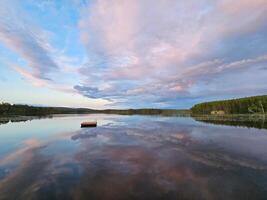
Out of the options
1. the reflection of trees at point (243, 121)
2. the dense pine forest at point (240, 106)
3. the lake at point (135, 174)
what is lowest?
the lake at point (135, 174)

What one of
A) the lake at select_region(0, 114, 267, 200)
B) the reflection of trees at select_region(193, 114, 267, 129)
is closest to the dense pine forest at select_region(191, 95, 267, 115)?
the reflection of trees at select_region(193, 114, 267, 129)

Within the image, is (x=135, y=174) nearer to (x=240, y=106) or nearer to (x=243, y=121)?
(x=243, y=121)

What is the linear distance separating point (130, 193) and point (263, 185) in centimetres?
653

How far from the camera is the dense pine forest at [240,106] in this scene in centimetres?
10006

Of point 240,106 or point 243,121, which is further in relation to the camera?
point 240,106

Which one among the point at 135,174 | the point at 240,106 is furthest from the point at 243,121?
the point at 240,106

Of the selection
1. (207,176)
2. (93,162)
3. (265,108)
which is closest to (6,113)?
(93,162)

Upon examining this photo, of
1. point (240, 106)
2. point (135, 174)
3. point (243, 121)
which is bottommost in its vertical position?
point (135, 174)

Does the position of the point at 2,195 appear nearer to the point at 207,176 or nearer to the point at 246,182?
the point at 207,176

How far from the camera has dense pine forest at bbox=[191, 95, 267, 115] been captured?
3939 inches

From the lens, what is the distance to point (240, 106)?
109688 millimetres

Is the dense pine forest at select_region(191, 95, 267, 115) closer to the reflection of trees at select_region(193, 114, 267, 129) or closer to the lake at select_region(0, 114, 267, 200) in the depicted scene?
the reflection of trees at select_region(193, 114, 267, 129)

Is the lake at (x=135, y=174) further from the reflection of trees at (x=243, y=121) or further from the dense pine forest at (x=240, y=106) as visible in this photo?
the dense pine forest at (x=240, y=106)

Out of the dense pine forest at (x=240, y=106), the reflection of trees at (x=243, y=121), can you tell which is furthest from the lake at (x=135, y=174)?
the dense pine forest at (x=240, y=106)
